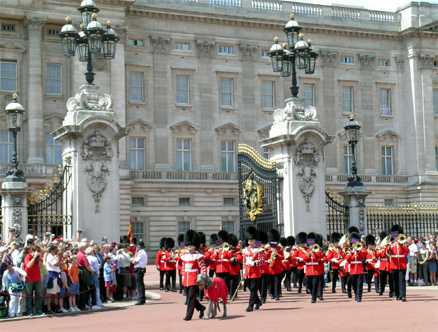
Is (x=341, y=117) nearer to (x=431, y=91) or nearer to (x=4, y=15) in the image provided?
(x=431, y=91)

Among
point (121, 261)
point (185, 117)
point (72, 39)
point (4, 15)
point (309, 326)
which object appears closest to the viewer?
point (309, 326)

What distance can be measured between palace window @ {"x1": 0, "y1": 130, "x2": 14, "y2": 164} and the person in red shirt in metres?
31.4

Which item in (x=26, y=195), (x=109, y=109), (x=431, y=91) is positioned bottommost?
(x=26, y=195)

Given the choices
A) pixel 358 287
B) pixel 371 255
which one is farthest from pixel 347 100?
pixel 358 287

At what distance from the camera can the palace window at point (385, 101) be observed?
198 feet

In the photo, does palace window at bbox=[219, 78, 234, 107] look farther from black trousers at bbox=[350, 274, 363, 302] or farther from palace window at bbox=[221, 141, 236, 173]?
black trousers at bbox=[350, 274, 363, 302]

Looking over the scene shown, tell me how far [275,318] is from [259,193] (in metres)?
8.23

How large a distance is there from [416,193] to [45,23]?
89.5 feet

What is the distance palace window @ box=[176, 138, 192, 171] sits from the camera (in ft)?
177

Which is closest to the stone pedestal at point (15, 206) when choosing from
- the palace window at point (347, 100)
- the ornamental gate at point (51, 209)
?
the ornamental gate at point (51, 209)

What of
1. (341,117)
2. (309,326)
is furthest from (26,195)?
(341,117)

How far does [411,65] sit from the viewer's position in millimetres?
60094

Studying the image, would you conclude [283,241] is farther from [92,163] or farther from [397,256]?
[92,163]

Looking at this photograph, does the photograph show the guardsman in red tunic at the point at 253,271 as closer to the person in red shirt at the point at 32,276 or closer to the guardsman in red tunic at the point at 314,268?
the guardsman in red tunic at the point at 314,268
